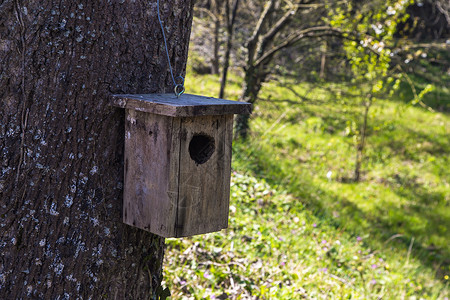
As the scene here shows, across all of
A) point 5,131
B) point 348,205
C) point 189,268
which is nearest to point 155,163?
point 5,131

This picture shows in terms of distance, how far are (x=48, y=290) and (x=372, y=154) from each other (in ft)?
28.6

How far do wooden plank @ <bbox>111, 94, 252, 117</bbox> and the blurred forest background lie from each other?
1.75m

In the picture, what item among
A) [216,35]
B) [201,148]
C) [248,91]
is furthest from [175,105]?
[216,35]

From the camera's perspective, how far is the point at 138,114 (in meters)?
1.92

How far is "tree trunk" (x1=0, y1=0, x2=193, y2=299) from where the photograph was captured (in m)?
1.80

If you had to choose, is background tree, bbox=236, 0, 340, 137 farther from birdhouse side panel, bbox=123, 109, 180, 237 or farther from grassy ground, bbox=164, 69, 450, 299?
birdhouse side panel, bbox=123, 109, 180, 237

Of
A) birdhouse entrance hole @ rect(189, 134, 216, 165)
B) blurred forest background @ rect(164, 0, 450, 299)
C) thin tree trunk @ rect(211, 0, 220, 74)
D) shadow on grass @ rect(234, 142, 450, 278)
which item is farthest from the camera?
thin tree trunk @ rect(211, 0, 220, 74)

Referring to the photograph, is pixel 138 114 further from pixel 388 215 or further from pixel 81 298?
pixel 388 215

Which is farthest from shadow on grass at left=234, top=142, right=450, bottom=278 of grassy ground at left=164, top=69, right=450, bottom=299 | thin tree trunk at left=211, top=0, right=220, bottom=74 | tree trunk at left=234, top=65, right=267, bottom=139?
thin tree trunk at left=211, top=0, right=220, bottom=74

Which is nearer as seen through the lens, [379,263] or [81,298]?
[81,298]

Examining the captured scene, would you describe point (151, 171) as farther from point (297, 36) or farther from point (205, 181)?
point (297, 36)

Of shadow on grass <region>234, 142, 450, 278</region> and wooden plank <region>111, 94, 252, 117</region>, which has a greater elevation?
wooden plank <region>111, 94, 252, 117</region>

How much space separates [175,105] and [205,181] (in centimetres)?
41

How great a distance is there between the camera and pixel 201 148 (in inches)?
81.5
